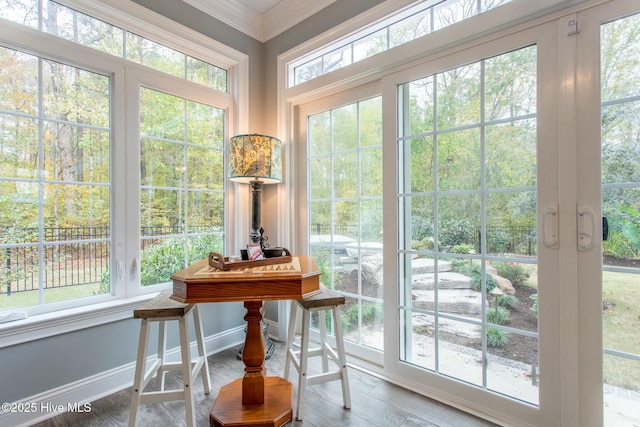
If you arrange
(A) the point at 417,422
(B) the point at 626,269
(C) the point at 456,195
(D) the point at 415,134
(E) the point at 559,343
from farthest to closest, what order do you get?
(D) the point at 415,134, (C) the point at 456,195, (A) the point at 417,422, (E) the point at 559,343, (B) the point at 626,269

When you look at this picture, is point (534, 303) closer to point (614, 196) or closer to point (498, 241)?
point (498, 241)

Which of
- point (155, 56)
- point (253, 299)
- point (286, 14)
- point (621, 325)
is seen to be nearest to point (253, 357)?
point (253, 299)

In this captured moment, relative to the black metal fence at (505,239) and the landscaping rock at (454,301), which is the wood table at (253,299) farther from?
the black metal fence at (505,239)

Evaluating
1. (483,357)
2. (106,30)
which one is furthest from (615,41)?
(106,30)

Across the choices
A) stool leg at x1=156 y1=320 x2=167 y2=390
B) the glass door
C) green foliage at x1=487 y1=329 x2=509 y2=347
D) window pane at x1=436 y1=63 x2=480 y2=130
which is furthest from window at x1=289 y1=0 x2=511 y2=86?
stool leg at x1=156 y1=320 x2=167 y2=390

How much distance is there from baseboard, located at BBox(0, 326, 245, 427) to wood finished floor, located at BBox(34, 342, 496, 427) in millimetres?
38

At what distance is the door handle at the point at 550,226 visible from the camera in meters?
1.36

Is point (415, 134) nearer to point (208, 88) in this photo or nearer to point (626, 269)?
point (626, 269)

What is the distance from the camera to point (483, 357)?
5.24 ft

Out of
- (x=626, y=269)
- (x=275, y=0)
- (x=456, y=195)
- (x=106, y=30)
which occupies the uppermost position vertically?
(x=275, y=0)

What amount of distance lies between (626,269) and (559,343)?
0.43 m

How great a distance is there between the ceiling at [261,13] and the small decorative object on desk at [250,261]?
1921mm

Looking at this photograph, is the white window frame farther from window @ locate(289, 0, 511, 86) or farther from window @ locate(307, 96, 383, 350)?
window @ locate(307, 96, 383, 350)

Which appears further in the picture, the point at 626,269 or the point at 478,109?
the point at 478,109
